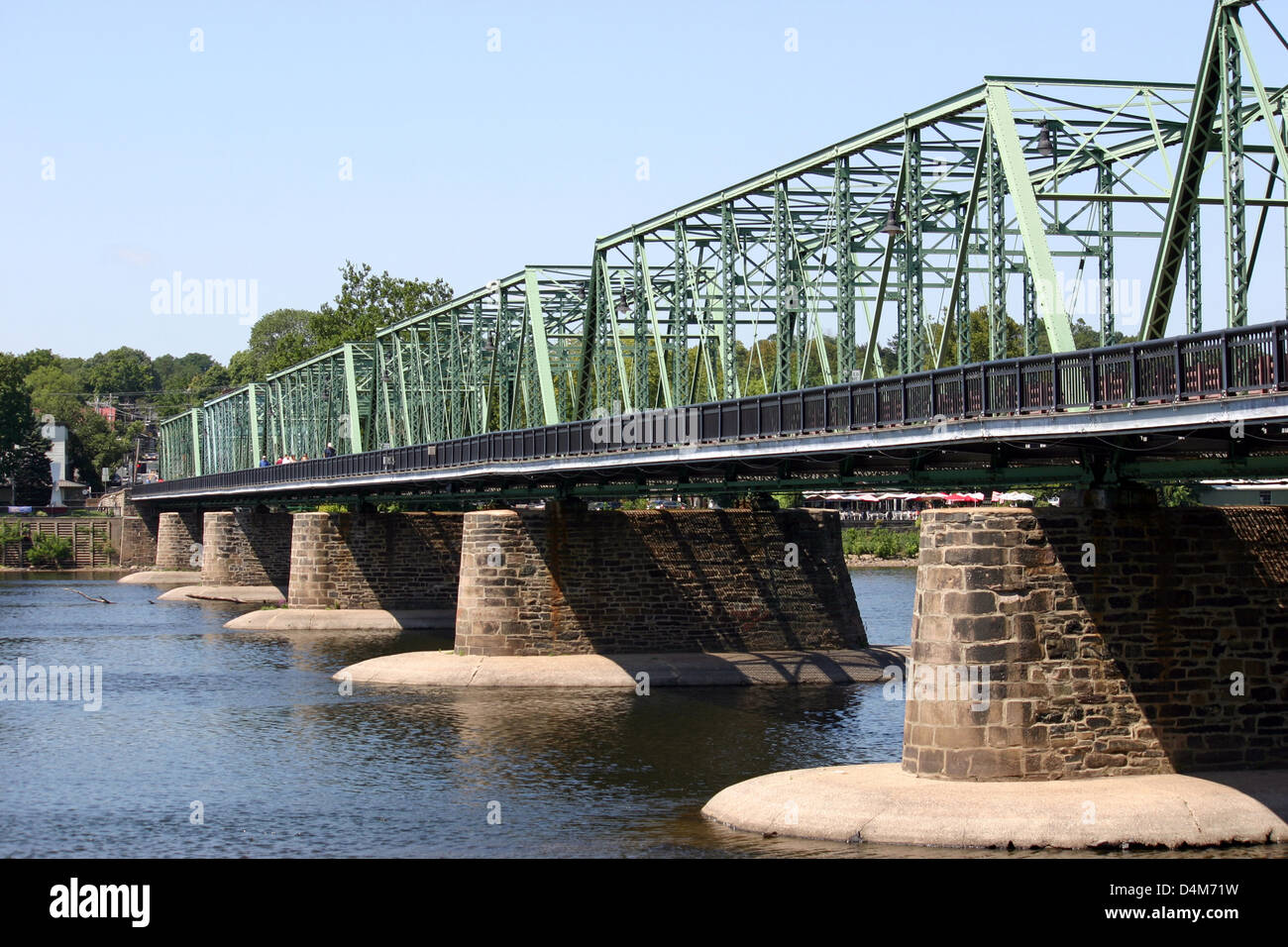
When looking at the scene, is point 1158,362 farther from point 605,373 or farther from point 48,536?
point 48,536

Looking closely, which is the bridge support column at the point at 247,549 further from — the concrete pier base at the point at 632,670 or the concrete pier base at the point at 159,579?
the concrete pier base at the point at 632,670

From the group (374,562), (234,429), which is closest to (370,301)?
(234,429)

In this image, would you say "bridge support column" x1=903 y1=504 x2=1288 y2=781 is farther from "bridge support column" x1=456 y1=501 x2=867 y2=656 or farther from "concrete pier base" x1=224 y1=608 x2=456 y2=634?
"concrete pier base" x1=224 y1=608 x2=456 y2=634

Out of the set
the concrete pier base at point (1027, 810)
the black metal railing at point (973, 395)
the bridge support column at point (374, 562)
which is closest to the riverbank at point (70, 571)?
the bridge support column at point (374, 562)

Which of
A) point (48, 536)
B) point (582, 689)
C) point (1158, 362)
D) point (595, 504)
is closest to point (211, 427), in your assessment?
point (48, 536)

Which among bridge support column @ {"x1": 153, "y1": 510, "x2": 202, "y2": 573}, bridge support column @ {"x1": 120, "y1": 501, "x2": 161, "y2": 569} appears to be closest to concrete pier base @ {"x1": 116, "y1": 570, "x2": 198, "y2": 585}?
bridge support column @ {"x1": 153, "y1": 510, "x2": 202, "y2": 573}

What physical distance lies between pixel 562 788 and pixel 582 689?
15032mm

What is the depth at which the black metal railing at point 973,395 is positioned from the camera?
2320 centimetres

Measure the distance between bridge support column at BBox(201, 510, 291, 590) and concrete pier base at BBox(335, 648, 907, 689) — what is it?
156 ft

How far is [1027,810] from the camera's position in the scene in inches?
1009

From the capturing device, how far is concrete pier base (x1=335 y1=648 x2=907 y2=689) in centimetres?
4741

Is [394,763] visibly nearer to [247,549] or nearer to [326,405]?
[247,549]

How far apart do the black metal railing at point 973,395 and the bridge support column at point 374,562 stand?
21.7m
